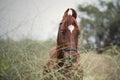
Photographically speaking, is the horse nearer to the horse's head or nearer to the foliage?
the horse's head

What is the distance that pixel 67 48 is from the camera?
527 centimetres

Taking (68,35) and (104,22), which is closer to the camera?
(68,35)

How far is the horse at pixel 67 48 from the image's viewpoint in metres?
5.20

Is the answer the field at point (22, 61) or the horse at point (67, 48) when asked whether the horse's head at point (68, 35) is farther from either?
the field at point (22, 61)

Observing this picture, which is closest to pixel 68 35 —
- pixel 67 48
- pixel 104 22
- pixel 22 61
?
pixel 67 48

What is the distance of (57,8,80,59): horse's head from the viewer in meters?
5.28

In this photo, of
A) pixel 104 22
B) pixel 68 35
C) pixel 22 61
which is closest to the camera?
pixel 22 61

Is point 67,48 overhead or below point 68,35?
below

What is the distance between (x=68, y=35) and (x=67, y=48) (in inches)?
9.3

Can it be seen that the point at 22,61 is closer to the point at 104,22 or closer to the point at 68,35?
the point at 68,35

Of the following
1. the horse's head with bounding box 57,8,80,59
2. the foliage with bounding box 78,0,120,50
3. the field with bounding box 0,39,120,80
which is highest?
the foliage with bounding box 78,0,120,50

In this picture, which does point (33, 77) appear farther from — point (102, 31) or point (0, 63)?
point (102, 31)

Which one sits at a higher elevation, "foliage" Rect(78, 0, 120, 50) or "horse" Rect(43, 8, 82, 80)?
"foliage" Rect(78, 0, 120, 50)

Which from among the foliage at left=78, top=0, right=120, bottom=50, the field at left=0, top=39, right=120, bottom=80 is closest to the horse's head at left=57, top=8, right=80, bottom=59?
the field at left=0, top=39, right=120, bottom=80
